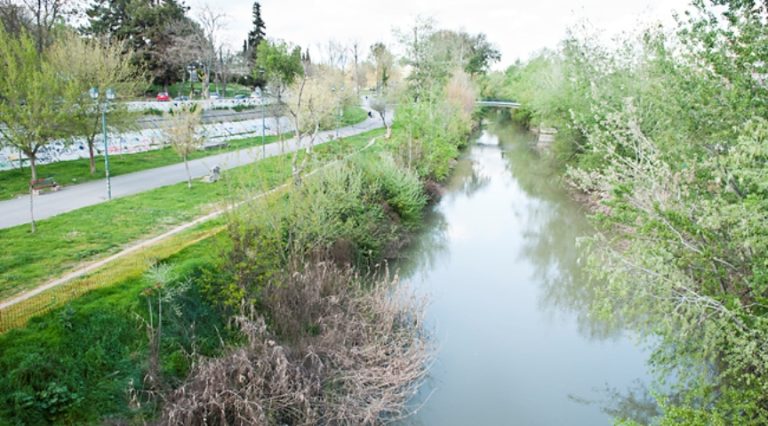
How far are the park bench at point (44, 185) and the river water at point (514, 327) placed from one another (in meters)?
11.3

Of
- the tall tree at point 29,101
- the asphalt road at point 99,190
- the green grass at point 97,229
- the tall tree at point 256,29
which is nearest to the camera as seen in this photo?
the green grass at point 97,229

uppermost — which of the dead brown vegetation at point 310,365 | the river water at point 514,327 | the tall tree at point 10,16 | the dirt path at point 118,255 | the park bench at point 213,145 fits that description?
the tall tree at point 10,16

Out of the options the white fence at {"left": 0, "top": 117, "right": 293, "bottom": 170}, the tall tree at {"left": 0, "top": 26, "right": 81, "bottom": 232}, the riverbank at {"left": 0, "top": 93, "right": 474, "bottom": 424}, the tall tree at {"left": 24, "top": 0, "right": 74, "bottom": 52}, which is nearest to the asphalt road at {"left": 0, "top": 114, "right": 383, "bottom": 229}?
the tall tree at {"left": 0, "top": 26, "right": 81, "bottom": 232}

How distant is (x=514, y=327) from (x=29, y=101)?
15.9 meters

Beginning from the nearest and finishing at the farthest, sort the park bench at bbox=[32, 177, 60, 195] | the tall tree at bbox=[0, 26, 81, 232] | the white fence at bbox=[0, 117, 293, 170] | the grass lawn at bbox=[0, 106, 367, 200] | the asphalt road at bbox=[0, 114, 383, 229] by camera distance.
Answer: the asphalt road at bbox=[0, 114, 383, 229] < the park bench at bbox=[32, 177, 60, 195] < the tall tree at bbox=[0, 26, 81, 232] < the grass lawn at bbox=[0, 106, 367, 200] < the white fence at bbox=[0, 117, 293, 170]

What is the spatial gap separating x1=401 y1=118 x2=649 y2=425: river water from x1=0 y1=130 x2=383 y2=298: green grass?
5.05 metres

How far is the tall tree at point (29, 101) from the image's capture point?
16109 mm

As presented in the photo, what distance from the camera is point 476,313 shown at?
12.5 m

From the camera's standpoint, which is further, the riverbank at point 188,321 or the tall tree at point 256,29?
the tall tree at point 256,29

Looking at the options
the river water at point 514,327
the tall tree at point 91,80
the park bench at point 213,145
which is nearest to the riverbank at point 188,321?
the river water at point 514,327

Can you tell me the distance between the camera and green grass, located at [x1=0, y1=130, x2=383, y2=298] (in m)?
9.53

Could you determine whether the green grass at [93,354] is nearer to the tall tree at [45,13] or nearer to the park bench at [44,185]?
the park bench at [44,185]

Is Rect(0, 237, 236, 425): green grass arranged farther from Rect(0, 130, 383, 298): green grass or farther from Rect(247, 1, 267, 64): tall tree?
Rect(247, 1, 267, 64): tall tree

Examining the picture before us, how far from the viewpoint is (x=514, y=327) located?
39.1 feet
